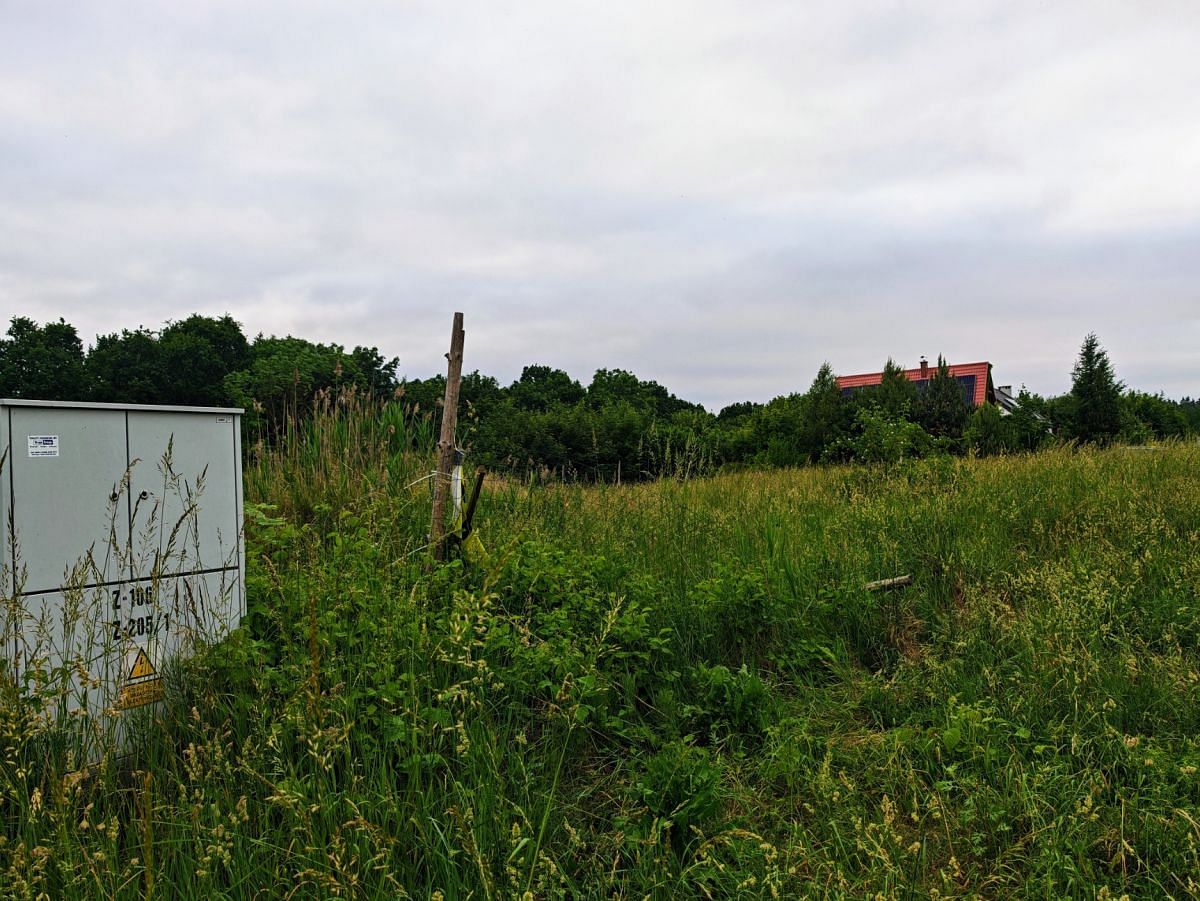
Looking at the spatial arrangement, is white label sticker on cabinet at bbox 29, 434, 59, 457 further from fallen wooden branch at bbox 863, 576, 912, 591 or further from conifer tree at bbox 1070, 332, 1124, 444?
conifer tree at bbox 1070, 332, 1124, 444

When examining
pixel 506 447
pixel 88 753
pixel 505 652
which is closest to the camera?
pixel 88 753

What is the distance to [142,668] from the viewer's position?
9.51 feet

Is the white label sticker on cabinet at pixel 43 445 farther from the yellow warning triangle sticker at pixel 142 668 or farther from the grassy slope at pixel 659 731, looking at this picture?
the grassy slope at pixel 659 731

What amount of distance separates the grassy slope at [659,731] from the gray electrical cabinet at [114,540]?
245mm

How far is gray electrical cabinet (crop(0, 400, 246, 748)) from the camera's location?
106 inches

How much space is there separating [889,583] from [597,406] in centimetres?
2566

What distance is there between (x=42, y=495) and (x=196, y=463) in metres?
0.61

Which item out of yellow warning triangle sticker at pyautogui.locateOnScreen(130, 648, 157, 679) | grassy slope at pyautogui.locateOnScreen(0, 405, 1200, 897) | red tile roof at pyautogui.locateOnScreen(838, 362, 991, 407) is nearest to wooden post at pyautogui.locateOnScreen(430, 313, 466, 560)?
grassy slope at pyautogui.locateOnScreen(0, 405, 1200, 897)

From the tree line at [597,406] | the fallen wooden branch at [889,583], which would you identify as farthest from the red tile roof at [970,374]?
the fallen wooden branch at [889,583]

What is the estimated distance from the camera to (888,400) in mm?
17375

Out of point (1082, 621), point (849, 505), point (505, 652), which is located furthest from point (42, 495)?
point (849, 505)

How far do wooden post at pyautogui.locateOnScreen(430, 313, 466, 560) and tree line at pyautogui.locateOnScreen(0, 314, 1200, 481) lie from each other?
212 centimetres

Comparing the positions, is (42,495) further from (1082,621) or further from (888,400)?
(888,400)

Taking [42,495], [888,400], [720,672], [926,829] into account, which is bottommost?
[926,829]
